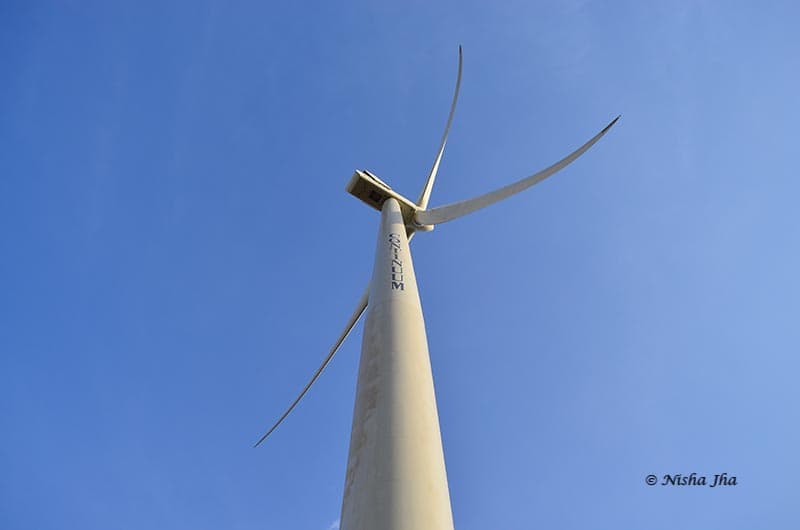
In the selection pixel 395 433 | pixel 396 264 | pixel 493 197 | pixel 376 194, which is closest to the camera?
pixel 395 433

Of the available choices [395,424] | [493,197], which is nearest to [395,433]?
[395,424]

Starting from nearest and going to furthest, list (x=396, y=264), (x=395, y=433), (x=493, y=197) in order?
(x=395, y=433)
(x=396, y=264)
(x=493, y=197)

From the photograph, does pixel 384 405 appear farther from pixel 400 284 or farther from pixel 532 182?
pixel 532 182

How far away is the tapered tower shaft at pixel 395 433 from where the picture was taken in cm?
557

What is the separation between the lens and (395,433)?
6.31 meters

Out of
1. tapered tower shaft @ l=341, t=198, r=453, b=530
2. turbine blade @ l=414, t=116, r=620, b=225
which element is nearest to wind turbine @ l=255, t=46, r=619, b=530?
tapered tower shaft @ l=341, t=198, r=453, b=530

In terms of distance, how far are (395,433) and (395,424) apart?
144 millimetres

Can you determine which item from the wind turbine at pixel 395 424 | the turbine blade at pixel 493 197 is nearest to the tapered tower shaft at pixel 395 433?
the wind turbine at pixel 395 424

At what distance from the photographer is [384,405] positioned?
6.74 meters

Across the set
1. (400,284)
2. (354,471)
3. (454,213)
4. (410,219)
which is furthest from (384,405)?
(410,219)

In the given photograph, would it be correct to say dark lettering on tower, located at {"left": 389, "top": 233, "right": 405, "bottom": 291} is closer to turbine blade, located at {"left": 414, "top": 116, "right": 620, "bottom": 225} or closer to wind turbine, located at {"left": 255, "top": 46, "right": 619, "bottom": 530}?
wind turbine, located at {"left": 255, "top": 46, "right": 619, "bottom": 530}

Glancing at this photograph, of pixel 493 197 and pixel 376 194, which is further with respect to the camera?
pixel 376 194

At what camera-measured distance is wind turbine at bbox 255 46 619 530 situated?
559 cm

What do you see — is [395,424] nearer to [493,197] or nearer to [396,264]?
[396,264]
